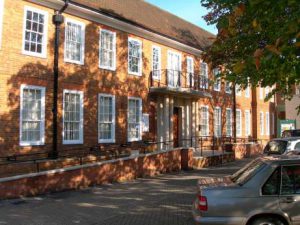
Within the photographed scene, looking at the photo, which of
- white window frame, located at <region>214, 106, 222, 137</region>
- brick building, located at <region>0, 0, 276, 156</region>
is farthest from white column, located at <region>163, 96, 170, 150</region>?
white window frame, located at <region>214, 106, 222, 137</region>

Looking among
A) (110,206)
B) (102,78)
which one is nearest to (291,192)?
(110,206)

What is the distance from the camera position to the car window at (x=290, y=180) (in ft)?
22.9

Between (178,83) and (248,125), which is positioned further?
(248,125)

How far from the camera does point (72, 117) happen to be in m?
17.7

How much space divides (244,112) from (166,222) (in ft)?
83.8

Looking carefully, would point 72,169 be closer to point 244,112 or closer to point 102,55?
point 102,55

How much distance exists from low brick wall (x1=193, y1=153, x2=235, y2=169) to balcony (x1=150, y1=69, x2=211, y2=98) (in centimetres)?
369

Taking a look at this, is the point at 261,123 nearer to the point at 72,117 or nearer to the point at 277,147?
the point at 277,147

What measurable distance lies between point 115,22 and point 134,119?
479 cm

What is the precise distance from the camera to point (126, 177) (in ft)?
53.7

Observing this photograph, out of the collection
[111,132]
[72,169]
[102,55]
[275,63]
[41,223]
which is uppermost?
[102,55]

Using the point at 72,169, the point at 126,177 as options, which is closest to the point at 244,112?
the point at 126,177

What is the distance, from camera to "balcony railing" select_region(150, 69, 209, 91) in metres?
22.9

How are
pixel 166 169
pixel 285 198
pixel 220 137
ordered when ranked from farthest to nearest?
pixel 220 137 < pixel 166 169 < pixel 285 198
